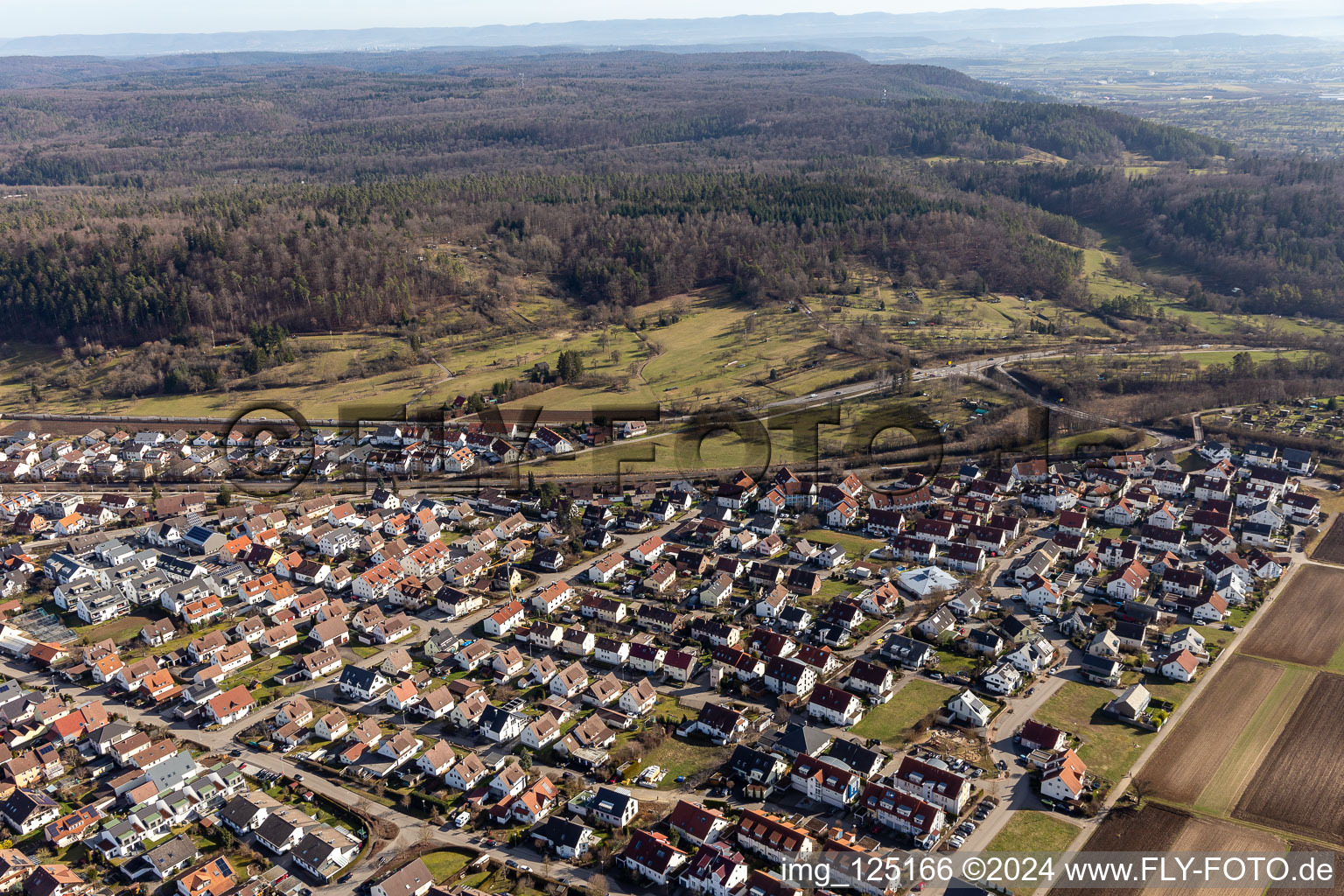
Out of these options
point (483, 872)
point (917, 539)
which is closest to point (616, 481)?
point (917, 539)

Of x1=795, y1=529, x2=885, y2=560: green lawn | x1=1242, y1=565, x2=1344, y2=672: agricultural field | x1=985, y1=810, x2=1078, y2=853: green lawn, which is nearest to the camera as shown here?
x1=985, y1=810, x2=1078, y2=853: green lawn

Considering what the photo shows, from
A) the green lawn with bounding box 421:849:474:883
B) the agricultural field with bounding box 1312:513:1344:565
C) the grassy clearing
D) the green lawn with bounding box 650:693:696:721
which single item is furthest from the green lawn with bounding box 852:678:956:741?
the agricultural field with bounding box 1312:513:1344:565

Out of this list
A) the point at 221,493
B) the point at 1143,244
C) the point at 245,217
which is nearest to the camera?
the point at 221,493

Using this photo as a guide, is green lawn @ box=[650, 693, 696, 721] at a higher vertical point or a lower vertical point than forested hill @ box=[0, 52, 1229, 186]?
lower

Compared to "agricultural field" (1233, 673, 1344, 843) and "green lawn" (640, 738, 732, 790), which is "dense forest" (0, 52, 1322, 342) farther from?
"agricultural field" (1233, 673, 1344, 843)

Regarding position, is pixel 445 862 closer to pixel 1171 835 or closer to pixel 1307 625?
pixel 1171 835

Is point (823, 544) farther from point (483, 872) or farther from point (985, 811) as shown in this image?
point (483, 872)

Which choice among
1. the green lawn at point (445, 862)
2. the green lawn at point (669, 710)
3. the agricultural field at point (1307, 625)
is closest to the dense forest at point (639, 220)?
the agricultural field at point (1307, 625)
